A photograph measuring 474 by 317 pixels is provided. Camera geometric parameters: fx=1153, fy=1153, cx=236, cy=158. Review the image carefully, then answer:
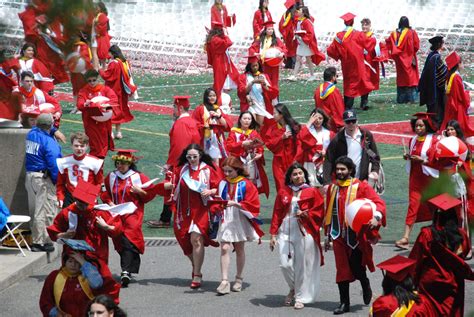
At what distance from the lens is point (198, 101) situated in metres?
25.2

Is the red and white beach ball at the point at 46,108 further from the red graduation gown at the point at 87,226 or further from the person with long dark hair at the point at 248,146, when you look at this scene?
the red graduation gown at the point at 87,226

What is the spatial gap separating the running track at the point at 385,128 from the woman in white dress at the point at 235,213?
935cm

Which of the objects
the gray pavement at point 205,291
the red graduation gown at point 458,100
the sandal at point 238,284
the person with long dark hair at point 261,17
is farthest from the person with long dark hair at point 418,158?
the person with long dark hair at point 261,17

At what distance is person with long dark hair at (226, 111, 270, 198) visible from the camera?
13.9 metres

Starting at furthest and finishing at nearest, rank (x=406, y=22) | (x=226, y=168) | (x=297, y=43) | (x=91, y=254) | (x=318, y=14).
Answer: (x=318, y=14) < (x=297, y=43) < (x=406, y=22) < (x=226, y=168) < (x=91, y=254)

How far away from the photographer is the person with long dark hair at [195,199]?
38.1 feet

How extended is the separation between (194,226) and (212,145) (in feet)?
12.0

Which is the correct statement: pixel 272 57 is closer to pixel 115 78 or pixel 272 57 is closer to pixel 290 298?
pixel 115 78

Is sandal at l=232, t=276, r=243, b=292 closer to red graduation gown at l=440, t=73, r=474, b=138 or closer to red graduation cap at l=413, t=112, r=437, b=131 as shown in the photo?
red graduation cap at l=413, t=112, r=437, b=131

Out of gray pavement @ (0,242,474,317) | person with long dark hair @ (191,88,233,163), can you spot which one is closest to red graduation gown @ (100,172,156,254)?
gray pavement @ (0,242,474,317)

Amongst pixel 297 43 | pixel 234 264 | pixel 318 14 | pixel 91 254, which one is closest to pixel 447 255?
pixel 91 254

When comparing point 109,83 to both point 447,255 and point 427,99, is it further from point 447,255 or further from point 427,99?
point 447,255

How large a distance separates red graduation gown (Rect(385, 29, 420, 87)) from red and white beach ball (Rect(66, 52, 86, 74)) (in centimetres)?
1970

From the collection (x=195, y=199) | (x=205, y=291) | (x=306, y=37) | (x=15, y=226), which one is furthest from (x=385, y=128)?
(x=205, y=291)
